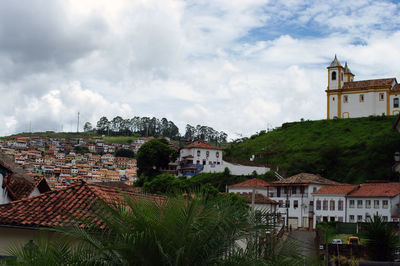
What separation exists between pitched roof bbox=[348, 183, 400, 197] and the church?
49.6 metres

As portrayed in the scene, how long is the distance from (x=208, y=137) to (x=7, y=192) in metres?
175

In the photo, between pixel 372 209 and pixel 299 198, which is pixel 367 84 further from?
pixel 372 209

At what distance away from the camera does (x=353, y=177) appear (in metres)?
74.6

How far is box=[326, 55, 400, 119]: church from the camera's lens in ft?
345

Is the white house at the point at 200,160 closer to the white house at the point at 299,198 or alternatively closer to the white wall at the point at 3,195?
the white house at the point at 299,198

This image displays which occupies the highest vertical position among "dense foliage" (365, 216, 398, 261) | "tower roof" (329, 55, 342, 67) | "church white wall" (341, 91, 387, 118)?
"tower roof" (329, 55, 342, 67)

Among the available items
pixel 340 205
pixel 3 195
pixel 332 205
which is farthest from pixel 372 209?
pixel 3 195

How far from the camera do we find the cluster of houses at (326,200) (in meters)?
53.4

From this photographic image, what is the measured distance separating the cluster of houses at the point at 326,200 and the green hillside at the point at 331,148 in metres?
12.8

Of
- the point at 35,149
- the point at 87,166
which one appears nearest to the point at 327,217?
the point at 87,166

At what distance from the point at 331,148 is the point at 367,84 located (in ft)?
105

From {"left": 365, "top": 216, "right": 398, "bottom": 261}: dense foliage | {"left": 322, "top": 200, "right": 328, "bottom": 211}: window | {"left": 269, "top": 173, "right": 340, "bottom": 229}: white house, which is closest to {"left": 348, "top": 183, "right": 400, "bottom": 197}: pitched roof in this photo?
{"left": 322, "top": 200, "right": 328, "bottom": 211}: window

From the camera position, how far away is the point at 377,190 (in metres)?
55.2

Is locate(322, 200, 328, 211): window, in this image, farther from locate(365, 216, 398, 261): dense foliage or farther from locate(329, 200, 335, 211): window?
locate(365, 216, 398, 261): dense foliage
